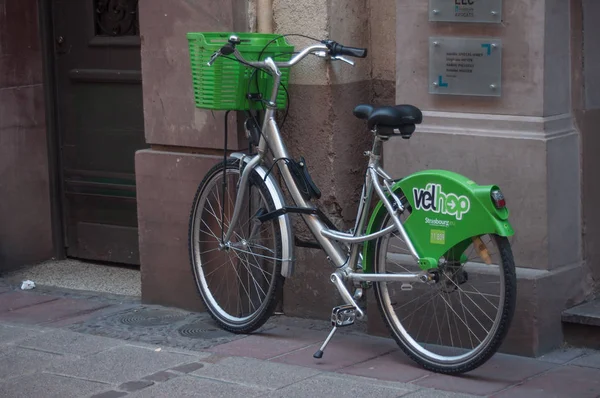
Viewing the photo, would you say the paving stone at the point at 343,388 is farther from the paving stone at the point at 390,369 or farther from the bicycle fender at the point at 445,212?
the bicycle fender at the point at 445,212

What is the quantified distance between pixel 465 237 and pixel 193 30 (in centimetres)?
216

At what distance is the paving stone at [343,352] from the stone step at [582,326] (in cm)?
84

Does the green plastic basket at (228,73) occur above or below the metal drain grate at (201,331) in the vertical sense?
above

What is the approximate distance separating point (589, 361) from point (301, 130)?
1936 millimetres

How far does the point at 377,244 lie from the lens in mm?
5211

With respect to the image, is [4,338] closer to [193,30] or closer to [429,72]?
[193,30]

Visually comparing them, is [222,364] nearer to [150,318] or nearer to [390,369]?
[390,369]

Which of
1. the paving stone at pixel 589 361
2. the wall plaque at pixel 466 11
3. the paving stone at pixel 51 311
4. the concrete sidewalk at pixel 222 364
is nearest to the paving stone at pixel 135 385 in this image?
the concrete sidewalk at pixel 222 364

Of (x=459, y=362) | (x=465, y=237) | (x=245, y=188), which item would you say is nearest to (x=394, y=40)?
(x=245, y=188)

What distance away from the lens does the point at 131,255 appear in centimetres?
742

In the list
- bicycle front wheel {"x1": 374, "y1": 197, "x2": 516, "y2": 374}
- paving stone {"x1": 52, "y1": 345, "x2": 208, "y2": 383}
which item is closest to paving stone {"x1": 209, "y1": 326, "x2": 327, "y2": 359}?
paving stone {"x1": 52, "y1": 345, "x2": 208, "y2": 383}

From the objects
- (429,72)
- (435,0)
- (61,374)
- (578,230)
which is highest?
(435,0)

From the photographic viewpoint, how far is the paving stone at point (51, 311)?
632 cm

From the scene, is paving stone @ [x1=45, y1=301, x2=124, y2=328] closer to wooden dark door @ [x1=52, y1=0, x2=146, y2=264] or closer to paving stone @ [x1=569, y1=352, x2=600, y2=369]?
wooden dark door @ [x1=52, y1=0, x2=146, y2=264]
